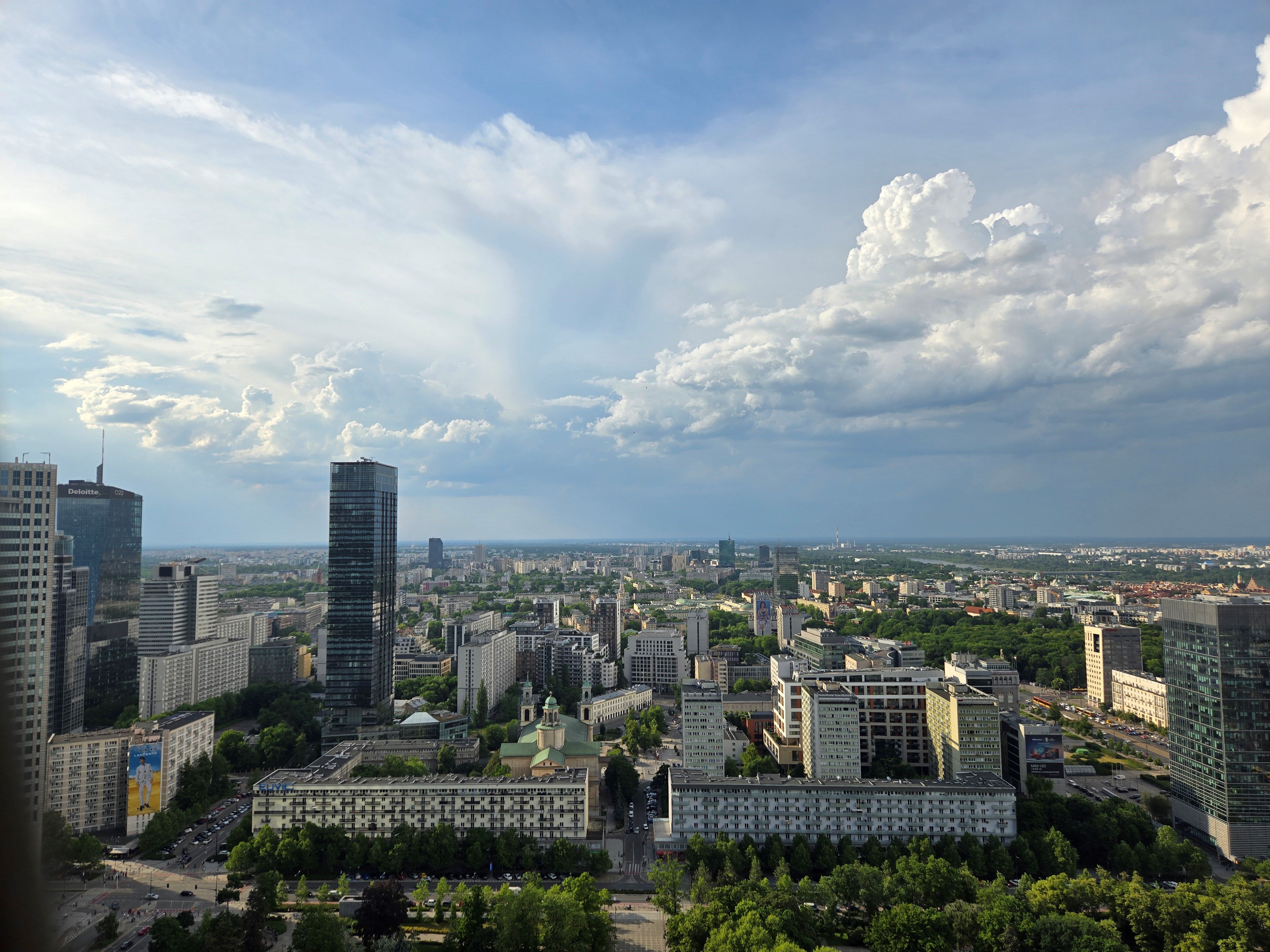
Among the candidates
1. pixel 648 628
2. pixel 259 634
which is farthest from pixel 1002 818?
pixel 259 634

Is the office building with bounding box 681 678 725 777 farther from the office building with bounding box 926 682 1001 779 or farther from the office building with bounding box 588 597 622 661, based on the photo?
the office building with bounding box 588 597 622 661

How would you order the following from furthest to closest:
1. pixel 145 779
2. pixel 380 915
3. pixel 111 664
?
pixel 111 664
pixel 145 779
pixel 380 915

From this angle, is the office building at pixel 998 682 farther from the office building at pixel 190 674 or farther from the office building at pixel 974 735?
the office building at pixel 190 674

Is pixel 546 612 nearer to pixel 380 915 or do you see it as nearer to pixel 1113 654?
pixel 1113 654

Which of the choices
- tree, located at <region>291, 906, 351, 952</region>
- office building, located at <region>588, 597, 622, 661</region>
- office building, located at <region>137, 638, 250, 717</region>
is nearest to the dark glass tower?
office building, located at <region>137, 638, 250, 717</region>

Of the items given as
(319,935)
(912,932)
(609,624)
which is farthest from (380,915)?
(609,624)

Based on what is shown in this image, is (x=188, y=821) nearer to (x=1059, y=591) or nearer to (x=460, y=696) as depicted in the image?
(x=460, y=696)
